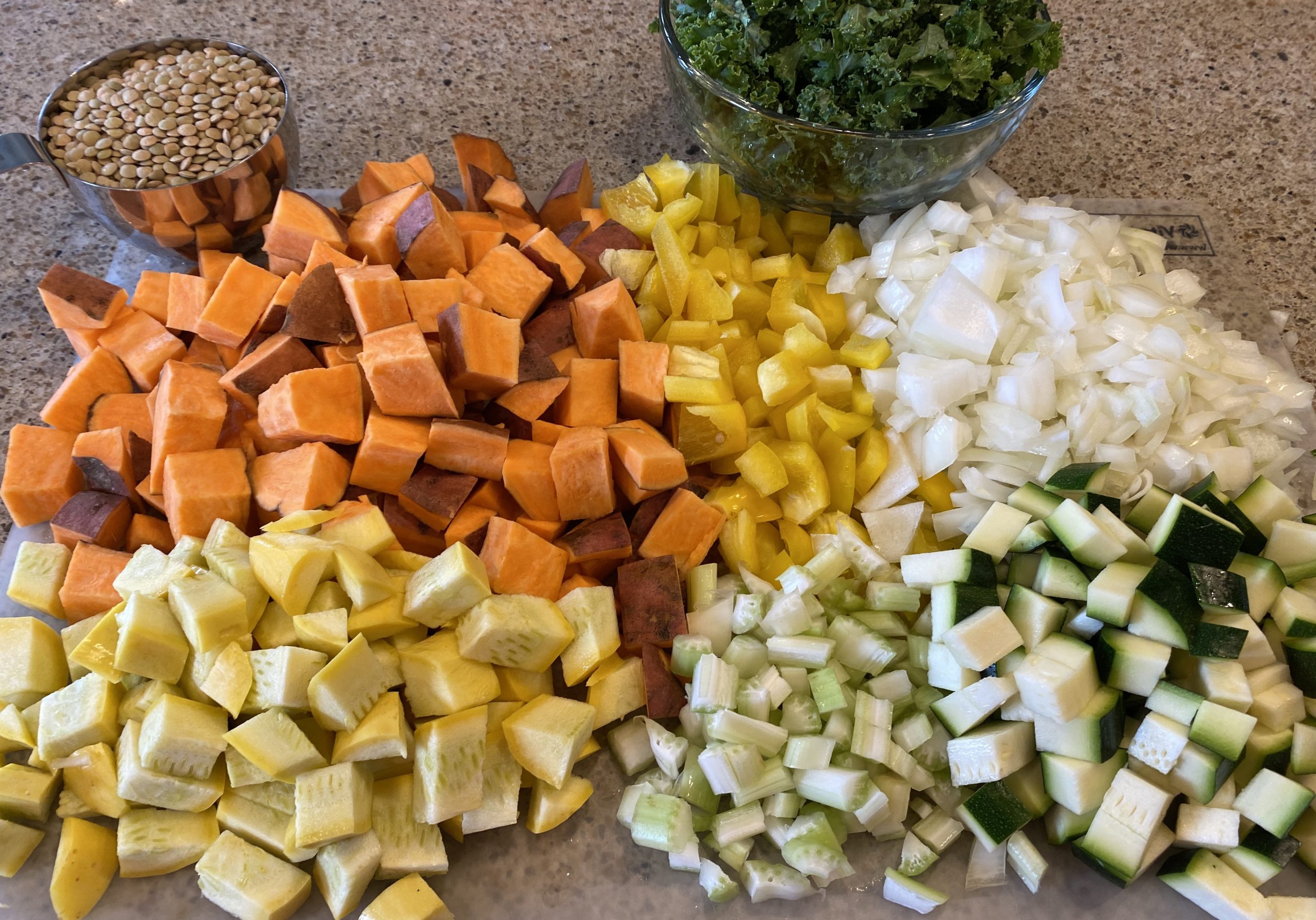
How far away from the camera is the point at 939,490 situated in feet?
5.70

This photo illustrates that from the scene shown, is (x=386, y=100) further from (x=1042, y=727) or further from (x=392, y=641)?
(x=1042, y=727)

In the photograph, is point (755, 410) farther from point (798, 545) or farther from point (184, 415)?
point (184, 415)

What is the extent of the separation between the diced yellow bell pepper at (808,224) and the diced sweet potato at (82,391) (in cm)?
148

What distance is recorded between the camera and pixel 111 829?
4.48 feet

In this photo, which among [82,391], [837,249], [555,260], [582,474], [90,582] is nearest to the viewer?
[90,582]

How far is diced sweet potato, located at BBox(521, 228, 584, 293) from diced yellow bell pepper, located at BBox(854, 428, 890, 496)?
68cm

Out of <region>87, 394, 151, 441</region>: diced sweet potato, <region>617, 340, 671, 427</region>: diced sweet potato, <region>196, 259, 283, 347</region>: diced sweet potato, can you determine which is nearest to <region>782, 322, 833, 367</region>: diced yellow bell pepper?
<region>617, 340, 671, 427</region>: diced sweet potato

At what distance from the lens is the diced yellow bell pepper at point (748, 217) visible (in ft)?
6.66

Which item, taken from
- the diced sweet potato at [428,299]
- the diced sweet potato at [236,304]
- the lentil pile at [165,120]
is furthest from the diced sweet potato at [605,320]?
the lentil pile at [165,120]

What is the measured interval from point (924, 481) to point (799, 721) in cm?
56

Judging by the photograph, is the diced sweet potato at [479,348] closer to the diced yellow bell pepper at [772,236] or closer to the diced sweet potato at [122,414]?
the diced sweet potato at [122,414]

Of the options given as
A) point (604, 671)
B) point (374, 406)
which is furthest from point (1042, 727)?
point (374, 406)

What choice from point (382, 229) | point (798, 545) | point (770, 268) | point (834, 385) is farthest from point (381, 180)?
point (798, 545)

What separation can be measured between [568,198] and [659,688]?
1.12m
